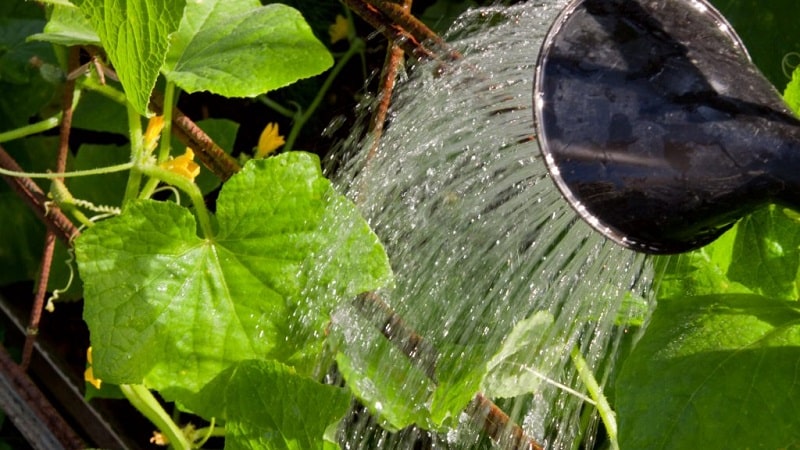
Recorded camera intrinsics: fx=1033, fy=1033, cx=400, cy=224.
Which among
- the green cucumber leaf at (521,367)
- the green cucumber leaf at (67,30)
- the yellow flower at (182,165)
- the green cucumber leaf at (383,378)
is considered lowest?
the green cucumber leaf at (383,378)

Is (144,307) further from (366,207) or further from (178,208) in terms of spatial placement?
(366,207)

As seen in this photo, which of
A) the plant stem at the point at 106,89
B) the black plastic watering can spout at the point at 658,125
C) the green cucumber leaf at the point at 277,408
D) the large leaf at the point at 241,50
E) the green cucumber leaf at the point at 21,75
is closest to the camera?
the black plastic watering can spout at the point at 658,125

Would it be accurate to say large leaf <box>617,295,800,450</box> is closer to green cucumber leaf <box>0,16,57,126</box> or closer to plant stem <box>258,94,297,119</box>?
plant stem <box>258,94,297,119</box>

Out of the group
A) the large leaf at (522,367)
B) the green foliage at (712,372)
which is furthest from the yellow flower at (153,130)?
the green foliage at (712,372)

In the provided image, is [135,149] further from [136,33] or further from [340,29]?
[340,29]

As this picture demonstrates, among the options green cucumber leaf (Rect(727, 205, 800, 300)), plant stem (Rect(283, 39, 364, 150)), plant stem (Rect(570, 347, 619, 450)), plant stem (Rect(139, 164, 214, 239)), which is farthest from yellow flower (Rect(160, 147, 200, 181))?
green cucumber leaf (Rect(727, 205, 800, 300))

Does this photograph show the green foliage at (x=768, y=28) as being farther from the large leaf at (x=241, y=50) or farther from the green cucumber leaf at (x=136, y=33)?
the green cucumber leaf at (x=136, y=33)

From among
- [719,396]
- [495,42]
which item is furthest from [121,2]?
[719,396]
